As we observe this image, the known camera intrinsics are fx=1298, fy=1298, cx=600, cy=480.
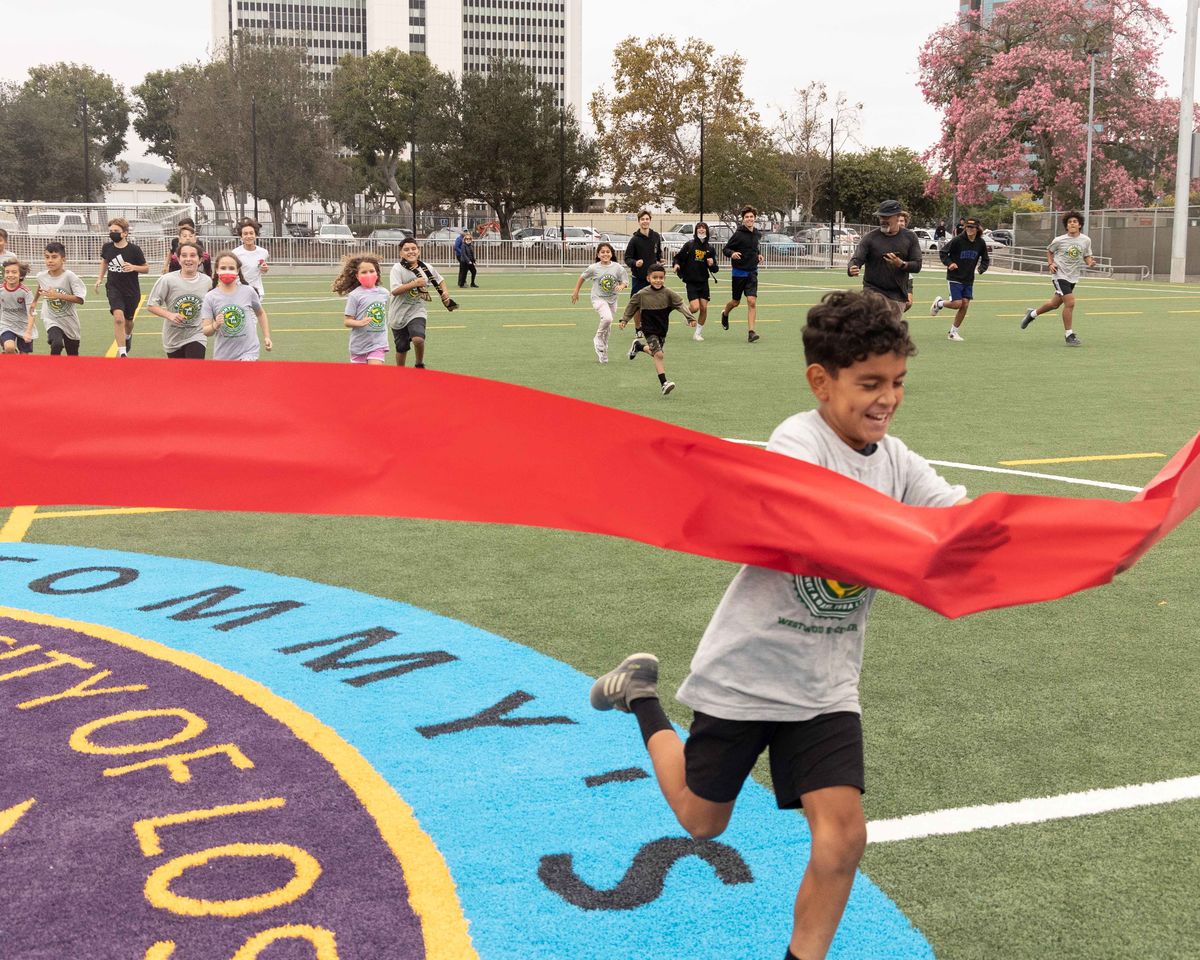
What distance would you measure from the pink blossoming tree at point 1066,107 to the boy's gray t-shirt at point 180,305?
166 feet

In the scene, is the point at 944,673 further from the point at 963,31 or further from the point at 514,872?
the point at 963,31

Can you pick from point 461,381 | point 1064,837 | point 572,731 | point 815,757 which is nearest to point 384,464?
point 461,381

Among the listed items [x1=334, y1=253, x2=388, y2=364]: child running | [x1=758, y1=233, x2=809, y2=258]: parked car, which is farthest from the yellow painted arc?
[x1=758, y1=233, x2=809, y2=258]: parked car

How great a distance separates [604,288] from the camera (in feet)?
61.1

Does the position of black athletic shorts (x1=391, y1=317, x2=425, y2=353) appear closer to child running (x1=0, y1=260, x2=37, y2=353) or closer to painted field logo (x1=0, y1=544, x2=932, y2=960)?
child running (x1=0, y1=260, x2=37, y2=353)

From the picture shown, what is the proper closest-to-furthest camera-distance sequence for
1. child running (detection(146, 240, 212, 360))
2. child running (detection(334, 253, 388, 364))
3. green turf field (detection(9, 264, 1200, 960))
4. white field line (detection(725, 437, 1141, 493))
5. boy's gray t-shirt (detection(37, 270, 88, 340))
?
green turf field (detection(9, 264, 1200, 960)) < white field line (detection(725, 437, 1141, 493)) < child running (detection(334, 253, 388, 364)) < child running (detection(146, 240, 212, 360)) < boy's gray t-shirt (detection(37, 270, 88, 340))

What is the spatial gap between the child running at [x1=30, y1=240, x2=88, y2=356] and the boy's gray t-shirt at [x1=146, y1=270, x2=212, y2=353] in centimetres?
209

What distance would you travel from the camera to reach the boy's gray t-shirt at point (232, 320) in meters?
11.7

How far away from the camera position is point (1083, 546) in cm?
288

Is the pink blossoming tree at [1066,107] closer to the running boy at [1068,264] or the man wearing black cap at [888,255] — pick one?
the running boy at [1068,264]

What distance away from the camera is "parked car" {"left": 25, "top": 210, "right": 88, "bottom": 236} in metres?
39.8

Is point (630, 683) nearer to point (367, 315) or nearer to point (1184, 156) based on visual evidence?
point (367, 315)

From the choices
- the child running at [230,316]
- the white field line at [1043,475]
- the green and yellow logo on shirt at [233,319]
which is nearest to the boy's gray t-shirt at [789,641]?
the white field line at [1043,475]

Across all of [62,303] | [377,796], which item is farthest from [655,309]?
[377,796]
